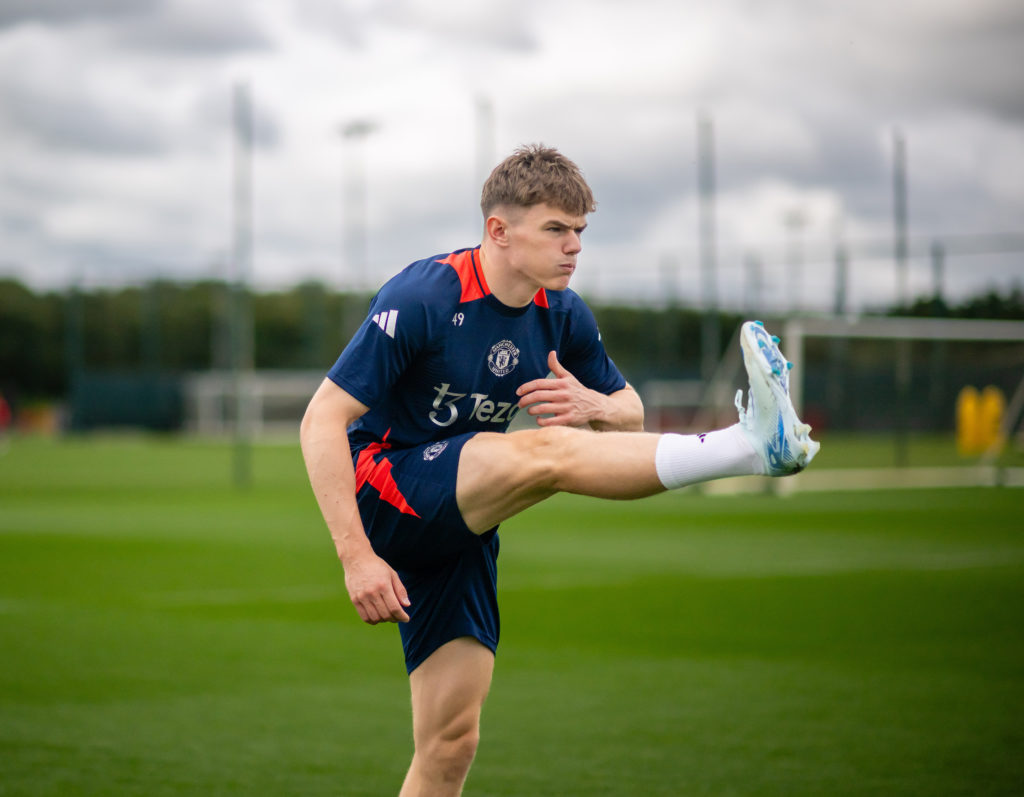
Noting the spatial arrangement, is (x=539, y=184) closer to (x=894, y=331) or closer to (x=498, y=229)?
(x=498, y=229)

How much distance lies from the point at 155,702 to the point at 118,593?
3951mm

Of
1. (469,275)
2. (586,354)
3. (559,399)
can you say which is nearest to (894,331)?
(586,354)

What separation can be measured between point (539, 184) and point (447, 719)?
5.62ft

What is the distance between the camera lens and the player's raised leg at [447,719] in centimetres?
398

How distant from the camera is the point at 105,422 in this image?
150 ft

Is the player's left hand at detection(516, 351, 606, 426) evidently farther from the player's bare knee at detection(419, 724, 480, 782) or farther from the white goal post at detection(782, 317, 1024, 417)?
the white goal post at detection(782, 317, 1024, 417)

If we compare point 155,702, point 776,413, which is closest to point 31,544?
point 155,702

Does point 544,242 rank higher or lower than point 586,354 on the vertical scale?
higher

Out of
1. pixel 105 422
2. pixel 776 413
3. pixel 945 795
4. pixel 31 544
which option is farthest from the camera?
pixel 105 422

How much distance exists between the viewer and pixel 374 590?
131 inches

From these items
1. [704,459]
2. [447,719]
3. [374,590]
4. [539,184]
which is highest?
[539,184]

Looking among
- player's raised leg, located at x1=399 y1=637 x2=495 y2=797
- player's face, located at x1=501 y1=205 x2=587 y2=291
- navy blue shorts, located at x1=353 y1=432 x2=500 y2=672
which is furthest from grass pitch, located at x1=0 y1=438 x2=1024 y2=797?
player's face, located at x1=501 y1=205 x2=587 y2=291

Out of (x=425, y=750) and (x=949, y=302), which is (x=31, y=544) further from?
(x=949, y=302)

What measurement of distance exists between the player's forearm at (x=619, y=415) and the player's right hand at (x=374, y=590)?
0.92 m
